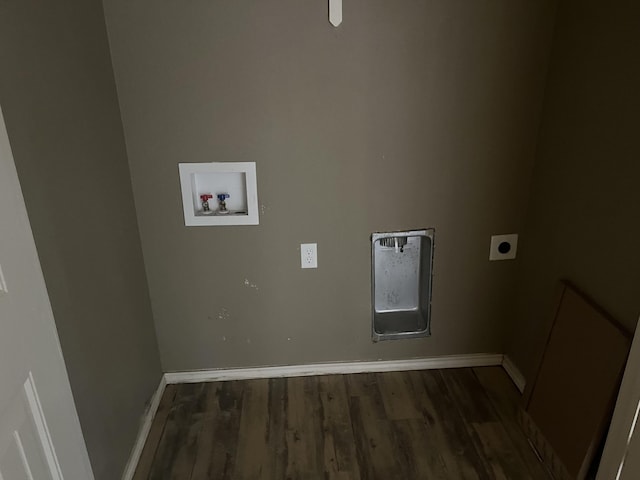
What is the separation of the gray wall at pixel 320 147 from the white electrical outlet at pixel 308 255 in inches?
1.1

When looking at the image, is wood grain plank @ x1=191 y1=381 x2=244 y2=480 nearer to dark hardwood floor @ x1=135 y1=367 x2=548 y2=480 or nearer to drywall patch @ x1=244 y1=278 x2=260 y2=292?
dark hardwood floor @ x1=135 y1=367 x2=548 y2=480


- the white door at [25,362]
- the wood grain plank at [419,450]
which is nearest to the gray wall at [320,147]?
the wood grain plank at [419,450]

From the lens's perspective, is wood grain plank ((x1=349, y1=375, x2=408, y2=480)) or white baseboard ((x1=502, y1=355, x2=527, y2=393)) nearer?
wood grain plank ((x1=349, y1=375, x2=408, y2=480))

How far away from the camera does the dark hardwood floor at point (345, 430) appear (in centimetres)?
192

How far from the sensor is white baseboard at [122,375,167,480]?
1884 millimetres

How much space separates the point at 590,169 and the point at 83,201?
163 centimetres

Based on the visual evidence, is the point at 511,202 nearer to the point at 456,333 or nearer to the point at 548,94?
the point at 548,94

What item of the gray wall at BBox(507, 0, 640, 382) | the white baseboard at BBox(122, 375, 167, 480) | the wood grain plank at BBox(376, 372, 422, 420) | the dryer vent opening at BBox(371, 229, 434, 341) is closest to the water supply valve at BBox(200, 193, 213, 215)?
the dryer vent opening at BBox(371, 229, 434, 341)

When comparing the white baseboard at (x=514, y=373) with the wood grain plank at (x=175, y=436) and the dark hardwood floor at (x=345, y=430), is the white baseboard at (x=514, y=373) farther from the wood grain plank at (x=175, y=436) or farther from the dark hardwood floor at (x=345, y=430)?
the wood grain plank at (x=175, y=436)

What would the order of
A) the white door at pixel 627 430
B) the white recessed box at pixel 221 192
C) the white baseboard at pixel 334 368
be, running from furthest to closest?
the white baseboard at pixel 334 368 → the white recessed box at pixel 221 192 → the white door at pixel 627 430

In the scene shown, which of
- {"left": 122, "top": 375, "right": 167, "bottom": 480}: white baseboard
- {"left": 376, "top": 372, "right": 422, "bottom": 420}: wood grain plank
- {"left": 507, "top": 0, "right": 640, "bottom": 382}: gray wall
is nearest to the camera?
{"left": 507, "top": 0, "right": 640, "bottom": 382}: gray wall

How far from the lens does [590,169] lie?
1725 millimetres

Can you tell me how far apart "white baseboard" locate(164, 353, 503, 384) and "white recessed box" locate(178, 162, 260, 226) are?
74cm

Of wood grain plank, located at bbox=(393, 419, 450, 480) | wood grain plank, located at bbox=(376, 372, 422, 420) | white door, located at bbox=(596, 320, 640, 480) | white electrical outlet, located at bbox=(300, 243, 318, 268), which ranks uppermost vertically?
white electrical outlet, located at bbox=(300, 243, 318, 268)
